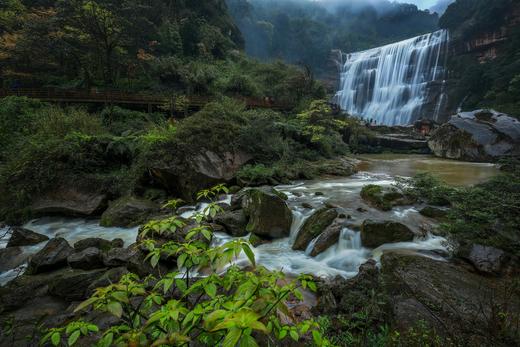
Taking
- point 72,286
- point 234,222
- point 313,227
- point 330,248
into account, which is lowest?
point 72,286

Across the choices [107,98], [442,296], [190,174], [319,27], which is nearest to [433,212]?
[442,296]

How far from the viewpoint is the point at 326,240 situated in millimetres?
6027

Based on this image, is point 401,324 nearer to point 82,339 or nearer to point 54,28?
point 82,339

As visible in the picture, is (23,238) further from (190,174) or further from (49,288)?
(190,174)

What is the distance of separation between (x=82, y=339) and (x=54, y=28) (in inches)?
1018

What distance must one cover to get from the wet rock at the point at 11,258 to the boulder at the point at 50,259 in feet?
3.01

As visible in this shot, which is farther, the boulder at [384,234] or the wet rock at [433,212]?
the wet rock at [433,212]

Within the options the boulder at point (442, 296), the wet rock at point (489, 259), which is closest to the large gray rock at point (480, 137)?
the wet rock at point (489, 259)

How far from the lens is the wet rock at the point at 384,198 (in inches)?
306

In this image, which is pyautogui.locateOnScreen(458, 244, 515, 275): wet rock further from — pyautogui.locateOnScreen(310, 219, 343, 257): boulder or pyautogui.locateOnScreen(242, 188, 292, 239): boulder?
pyautogui.locateOnScreen(242, 188, 292, 239): boulder

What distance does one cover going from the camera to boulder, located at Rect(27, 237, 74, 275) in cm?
539

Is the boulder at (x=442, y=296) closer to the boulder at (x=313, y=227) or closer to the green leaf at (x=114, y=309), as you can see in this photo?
the boulder at (x=313, y=227)

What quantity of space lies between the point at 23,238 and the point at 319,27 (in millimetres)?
84351

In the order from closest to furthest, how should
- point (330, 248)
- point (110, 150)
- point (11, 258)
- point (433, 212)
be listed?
point (330, 248), point (11, 258), point (433, 212), point (110, 150)
